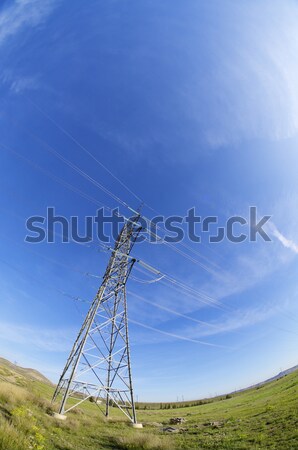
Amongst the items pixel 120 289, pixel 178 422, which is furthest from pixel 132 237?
pixel 178 422

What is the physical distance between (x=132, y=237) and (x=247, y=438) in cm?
1711

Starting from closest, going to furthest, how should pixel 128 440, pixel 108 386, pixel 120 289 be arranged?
pixel 128 440
pixel 108 386
pixel 120 289

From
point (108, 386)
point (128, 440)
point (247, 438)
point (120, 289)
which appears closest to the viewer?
point (128, 440)

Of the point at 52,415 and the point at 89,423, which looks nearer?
the point at 52,415

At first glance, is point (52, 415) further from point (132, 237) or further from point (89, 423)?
point (132, 237)

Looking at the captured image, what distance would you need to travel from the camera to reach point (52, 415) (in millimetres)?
16375

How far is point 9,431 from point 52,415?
1036cm

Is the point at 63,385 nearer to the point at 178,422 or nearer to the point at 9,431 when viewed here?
the point at 9,431

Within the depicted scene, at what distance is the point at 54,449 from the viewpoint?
10.2 m

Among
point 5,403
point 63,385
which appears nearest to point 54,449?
point 5,403

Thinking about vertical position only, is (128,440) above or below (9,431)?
below

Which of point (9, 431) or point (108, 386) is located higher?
point (9, 431)

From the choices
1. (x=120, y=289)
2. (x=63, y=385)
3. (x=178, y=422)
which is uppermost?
(x=120, y=289)

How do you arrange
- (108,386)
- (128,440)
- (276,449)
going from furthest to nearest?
1. (108,386)
2. (128,440)
3. (276,449)
